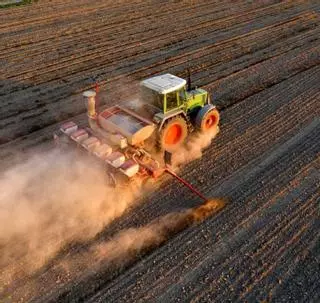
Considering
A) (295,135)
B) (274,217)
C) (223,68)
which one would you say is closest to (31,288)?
(274,217)

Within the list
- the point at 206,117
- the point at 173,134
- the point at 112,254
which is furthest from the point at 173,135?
the point at 112,254

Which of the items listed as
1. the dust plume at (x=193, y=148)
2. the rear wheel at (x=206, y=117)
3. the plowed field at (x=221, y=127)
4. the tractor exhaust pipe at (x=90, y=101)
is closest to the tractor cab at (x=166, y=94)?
the rear wheel at (x=206, y=117)

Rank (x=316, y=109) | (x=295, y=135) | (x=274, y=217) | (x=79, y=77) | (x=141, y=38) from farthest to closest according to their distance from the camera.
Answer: (x=141, y=38), (x=79, y=77), (x=316, y=109), (x=295, y=135), (x=274, y=217)

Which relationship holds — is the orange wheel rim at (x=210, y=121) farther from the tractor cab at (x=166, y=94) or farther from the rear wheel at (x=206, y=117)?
the tractor cab at (x=166, y=94)

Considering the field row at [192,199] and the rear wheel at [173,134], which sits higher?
the rear wheel at [173,134]

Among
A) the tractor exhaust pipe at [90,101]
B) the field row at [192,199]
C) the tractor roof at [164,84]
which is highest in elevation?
the tractor roof at [164,84]

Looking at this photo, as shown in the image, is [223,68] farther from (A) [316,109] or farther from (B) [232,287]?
(B) [232,287]
